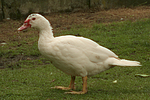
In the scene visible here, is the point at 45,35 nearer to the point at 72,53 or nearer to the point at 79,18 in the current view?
the point at 72,53

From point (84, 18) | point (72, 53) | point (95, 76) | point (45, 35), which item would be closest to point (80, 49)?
point (72, 53)

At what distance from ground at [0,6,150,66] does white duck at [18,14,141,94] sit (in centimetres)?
367

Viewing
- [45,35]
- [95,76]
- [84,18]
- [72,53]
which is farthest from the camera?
[84,18]

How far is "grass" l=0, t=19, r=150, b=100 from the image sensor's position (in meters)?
3.89

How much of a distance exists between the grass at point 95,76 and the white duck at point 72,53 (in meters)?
0.42

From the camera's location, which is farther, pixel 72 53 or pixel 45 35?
pixel 45 35

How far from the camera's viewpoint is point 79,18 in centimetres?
911

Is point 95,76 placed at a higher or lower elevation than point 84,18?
lower

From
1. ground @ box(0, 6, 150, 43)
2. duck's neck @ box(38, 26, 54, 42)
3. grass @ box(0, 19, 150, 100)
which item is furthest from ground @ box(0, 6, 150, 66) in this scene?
duck's neck @ box(38, 26, 54, 42)

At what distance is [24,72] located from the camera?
515cm

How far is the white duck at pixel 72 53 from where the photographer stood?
3.76 metres

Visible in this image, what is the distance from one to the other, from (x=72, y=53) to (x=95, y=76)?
50.7 inches

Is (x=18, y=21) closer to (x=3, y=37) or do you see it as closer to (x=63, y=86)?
(x=3, y=37)

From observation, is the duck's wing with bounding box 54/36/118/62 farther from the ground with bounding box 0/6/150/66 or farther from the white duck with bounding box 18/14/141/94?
the ground with bounding box 0/6/150/66
